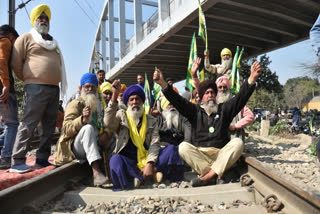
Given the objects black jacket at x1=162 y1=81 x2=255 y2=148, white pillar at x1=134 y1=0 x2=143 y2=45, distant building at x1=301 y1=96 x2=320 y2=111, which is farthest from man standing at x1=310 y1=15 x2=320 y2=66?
distant building at x1=301 y1=96 x2=320 y2=111

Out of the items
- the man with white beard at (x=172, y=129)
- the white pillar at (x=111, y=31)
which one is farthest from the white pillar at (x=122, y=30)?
the man with white beard at (x=172, y=129)

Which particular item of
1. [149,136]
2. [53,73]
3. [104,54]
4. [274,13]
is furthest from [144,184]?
[104,54]

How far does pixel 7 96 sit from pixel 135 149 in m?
1.84

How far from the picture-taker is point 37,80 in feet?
10.6

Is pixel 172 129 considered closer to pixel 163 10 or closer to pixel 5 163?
pixel 5 163

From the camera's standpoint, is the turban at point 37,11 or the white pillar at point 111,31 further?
the white pillar at point 111,31

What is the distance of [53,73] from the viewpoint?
3.38 m

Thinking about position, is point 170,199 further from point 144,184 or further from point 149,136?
point 149,136

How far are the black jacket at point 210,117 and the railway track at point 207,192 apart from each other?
0.47 metres

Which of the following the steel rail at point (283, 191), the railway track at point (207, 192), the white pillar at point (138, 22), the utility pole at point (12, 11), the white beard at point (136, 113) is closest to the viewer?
the steel rail at point (283, 191)

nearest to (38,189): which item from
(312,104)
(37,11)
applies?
(37,11)

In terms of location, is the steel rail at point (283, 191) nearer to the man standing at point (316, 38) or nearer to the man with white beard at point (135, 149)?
the man with white beard at point (135, 149)

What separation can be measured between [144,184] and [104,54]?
3624 cm

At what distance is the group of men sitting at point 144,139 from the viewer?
2.88 meters
